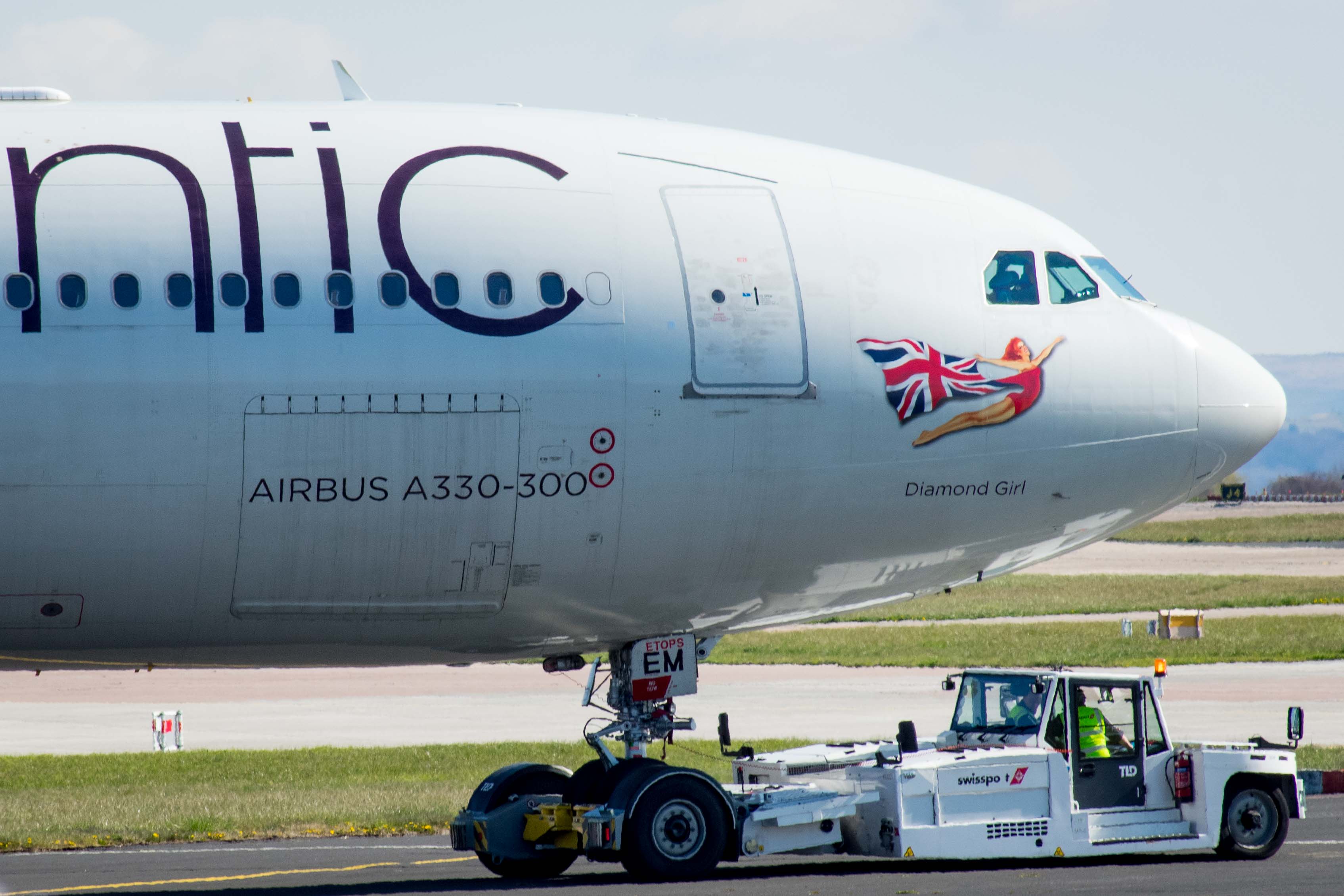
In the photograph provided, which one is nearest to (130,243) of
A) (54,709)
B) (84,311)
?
(84,311)

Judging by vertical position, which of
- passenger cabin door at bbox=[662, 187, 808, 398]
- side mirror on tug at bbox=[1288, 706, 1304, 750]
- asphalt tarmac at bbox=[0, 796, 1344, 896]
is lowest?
asphalt tarmac at bbox=[0, 796, 1344, 896]

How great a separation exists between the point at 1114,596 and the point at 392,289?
200 ft

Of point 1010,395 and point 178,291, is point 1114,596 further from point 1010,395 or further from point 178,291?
point 178,291

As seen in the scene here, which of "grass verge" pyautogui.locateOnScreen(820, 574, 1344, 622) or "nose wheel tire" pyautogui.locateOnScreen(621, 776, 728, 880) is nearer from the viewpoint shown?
"nose wheel tire" pyautogui.locateOnScreen(621, 776, 728, 880)

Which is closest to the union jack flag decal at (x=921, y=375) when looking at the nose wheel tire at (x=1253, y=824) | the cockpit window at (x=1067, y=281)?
the cockpit window at (x=1067, y=281)

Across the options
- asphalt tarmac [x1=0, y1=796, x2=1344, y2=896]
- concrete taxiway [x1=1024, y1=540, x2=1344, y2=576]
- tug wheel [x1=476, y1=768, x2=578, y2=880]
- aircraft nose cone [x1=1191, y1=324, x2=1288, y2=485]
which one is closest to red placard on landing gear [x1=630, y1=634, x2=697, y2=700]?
tug wheel [x1=476, y1=768, x2=578, y2=880]

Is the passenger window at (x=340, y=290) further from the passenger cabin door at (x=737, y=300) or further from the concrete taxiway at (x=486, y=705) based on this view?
the concrete taxiway at (x=486, y=705)

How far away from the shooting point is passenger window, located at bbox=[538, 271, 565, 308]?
582 inches

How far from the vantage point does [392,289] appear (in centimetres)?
1441

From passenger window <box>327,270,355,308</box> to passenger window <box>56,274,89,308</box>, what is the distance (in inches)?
→ 75.2

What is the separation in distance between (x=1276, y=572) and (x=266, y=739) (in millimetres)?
62625

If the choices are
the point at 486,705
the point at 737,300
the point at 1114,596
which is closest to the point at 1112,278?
the point at 737,300

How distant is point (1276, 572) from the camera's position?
8388cm

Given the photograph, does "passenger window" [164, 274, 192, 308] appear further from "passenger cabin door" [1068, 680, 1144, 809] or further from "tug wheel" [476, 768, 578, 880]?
"passenger cabin door" [1068, 680, 1144, 809]
